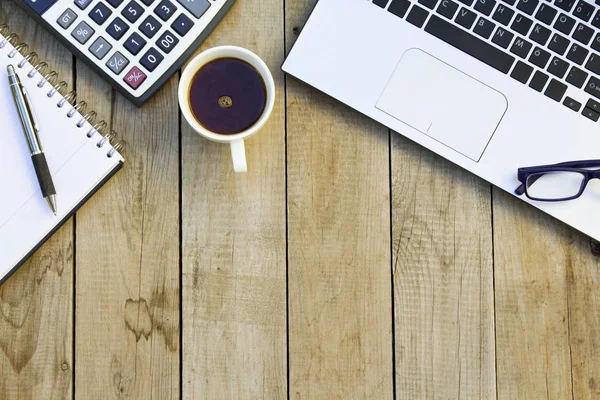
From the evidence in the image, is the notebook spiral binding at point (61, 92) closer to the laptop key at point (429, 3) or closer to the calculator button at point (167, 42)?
the calculator button at point (167, 42)

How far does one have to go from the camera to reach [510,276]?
2.14ft

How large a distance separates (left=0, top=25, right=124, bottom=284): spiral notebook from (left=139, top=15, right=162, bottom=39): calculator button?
0.35 feet

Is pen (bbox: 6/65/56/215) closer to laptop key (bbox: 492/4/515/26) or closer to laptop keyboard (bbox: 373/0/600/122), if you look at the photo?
laptop keyboard (bbox: 373/0/600/122)

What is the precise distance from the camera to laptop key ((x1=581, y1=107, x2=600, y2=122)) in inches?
24.0

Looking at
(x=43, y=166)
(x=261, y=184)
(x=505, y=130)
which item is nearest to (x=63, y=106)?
(x=43, y=166)

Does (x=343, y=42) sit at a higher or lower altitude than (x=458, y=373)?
higher

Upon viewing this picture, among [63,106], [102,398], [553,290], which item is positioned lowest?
[102,398]

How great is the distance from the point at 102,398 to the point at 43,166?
9.5 inches

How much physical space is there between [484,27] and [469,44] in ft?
0.07

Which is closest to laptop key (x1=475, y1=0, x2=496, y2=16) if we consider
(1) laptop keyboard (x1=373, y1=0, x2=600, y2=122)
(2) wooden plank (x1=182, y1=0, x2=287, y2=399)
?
(1) laptop keyboard (x1=373, y1=0, x2=600, y2=122)

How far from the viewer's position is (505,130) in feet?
2.03

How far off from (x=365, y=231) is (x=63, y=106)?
1.08ft

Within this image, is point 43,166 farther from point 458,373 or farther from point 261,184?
point 458,373

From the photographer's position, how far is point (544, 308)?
65 cm
